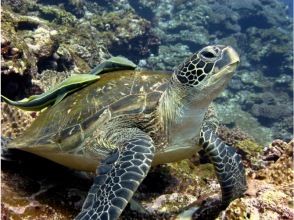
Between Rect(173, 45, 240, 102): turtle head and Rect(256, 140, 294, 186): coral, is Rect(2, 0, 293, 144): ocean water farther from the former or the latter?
Rect(256, 140, 294, 186): coral

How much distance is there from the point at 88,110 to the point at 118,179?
43.8 inches

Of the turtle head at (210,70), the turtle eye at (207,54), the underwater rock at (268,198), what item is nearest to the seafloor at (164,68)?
the underwater rock at (268,198)

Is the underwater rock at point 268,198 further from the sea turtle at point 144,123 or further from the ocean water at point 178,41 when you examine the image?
the ocean water at point 178,41

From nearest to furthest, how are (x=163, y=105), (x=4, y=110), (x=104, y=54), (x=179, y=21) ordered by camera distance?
(x=163, y=105) → (x=4, y=110) → (x=104, y=54) → (x=179, y=21)

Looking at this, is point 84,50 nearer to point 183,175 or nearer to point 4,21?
point 4,21

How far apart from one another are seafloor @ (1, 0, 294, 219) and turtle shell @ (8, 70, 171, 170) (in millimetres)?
327

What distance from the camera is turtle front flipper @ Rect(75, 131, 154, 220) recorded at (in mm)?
2504

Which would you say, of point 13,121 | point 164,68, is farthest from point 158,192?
point 164,68

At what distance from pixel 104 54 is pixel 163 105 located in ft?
26.0

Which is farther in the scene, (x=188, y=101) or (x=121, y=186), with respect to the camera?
(x=188, y=101)

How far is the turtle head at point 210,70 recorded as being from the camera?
10.3ft

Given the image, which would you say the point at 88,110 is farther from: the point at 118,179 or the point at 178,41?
the point at 178,41

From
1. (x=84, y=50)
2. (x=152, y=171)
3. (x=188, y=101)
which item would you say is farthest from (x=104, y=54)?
(x=188, y=101)

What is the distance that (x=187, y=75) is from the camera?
3.30m
